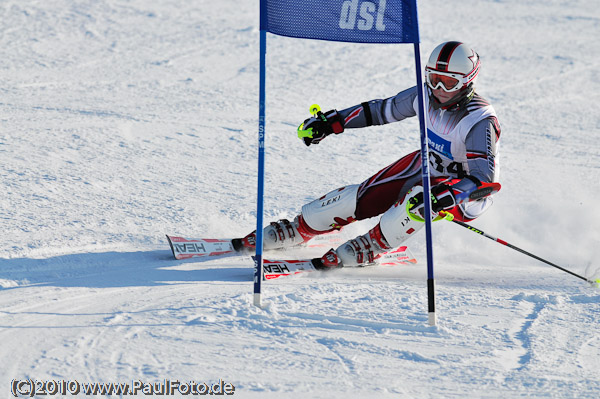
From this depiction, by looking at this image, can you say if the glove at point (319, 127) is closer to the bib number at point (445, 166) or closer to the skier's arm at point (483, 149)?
the bib number at point (445, 166)

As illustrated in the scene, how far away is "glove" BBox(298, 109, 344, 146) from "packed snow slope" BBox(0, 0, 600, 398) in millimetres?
931

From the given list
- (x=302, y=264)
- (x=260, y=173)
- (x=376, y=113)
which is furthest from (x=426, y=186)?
(x=376, y=113)

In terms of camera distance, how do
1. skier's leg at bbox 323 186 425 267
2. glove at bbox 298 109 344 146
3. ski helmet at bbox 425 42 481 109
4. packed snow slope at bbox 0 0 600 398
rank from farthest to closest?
glove at bbox 298 109 344 146 < skier's leg at bbox 323 186 425 267 < ski helmet at bbox 425 42 481 109 < packed snow slope at bbox 0 0 600 398

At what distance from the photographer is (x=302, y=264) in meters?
4.98

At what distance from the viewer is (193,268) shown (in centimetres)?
490

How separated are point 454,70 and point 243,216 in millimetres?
2304

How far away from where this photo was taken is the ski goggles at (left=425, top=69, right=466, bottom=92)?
474 cm

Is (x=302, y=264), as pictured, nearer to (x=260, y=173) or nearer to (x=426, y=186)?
(x=260, y=173)

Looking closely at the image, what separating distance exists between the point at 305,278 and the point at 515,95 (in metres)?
7.39

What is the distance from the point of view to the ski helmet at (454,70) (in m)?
4.72

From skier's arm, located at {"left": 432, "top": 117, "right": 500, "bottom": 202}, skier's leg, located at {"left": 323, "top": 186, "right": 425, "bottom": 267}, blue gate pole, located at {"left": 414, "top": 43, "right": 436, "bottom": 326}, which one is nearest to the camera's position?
blue gate pole, located at {"left": 414, "top": 43, "right": 436, "bottom": 326}

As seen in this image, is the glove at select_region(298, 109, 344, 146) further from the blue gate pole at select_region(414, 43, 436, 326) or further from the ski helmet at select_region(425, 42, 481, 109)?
the blue gate pole at select_region(414, 43, 436, 326)

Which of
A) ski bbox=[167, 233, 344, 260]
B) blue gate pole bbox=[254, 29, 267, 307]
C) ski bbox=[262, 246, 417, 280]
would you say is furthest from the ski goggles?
ski bbox=[167, 233, 344, 260]

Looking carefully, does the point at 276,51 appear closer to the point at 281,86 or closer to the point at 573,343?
the point at 281,86
